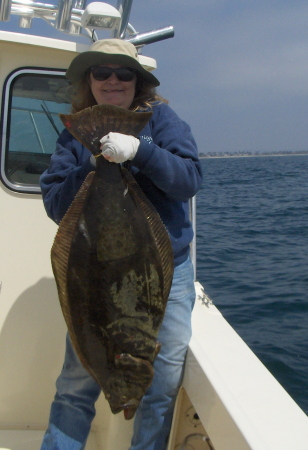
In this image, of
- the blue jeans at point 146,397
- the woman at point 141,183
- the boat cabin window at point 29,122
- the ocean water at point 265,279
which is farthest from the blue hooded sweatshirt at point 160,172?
the ocean water at point 265,279

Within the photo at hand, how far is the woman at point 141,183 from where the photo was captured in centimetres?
204

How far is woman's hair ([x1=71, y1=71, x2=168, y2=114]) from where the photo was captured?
2326mm

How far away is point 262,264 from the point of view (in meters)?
10.4

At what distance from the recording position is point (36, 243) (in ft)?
10.9

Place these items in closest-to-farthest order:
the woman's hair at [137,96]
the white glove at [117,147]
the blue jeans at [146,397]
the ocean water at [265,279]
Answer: the white glove at [117,147] < the woman's hair at [137,96] < the blue jeans at [146,397] < the ocean water at [265,279]

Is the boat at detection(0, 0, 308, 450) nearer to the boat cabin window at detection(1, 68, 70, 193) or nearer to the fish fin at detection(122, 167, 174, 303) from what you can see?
the boat cabin window at detection(1, 68, 70, 193)

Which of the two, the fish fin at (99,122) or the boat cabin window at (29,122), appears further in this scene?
the boat cabin window at (29,122)

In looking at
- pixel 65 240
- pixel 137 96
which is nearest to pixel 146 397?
pixel 65 240

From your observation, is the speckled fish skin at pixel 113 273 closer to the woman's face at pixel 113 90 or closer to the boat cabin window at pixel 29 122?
the woman's face at pixel 113 90

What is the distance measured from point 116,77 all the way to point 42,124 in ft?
4.39

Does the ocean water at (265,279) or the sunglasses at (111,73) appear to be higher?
the sunglasses at (111,73)

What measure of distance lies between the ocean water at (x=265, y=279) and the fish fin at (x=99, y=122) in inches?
166

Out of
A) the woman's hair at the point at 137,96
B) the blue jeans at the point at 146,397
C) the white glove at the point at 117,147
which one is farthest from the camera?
the blue jeans at the point at 146,397

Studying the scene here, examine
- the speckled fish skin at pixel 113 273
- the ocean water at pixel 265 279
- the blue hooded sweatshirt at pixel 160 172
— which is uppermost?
the blue hooded sweatshirt at pixel 160 172
